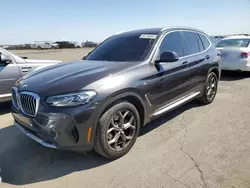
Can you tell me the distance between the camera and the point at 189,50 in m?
4.57

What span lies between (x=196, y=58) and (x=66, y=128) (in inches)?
121

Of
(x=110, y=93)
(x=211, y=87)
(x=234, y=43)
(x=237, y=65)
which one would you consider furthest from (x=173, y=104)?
(x=234, y=43)

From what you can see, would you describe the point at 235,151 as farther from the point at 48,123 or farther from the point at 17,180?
the point at 17,180

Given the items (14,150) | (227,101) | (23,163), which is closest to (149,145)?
(23,163)

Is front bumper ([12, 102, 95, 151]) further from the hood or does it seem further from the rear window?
the rear window

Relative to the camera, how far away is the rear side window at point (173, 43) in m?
3.94

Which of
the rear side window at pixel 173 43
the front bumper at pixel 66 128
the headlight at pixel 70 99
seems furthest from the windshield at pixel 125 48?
the front bumper at pixel 66 128

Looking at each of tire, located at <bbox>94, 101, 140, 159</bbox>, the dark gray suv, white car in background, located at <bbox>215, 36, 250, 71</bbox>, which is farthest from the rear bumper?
tire, located at <bbox>94, 101, 140, 159</bbox>

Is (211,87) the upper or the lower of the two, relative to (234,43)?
lower

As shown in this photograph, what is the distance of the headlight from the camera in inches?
106

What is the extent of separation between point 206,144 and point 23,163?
2.60m

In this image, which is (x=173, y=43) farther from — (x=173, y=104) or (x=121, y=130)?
(x=121, y=130)

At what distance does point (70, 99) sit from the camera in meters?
2.70

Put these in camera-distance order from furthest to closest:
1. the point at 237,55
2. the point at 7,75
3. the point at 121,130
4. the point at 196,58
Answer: the point at 237,55, the point at 7,75, the point at 196,58, the point at 121,130
